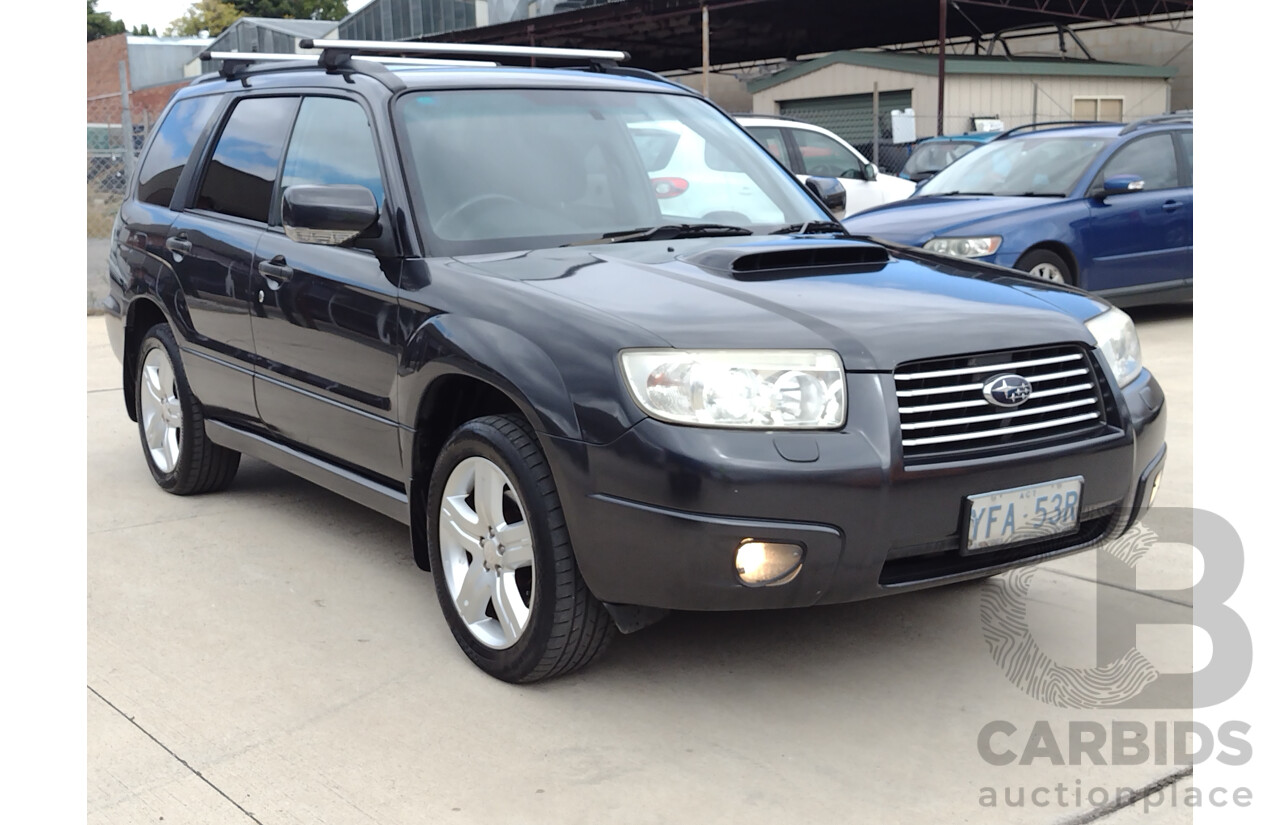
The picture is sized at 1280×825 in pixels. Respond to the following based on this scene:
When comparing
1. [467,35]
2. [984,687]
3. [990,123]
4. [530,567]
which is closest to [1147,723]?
[984,687]

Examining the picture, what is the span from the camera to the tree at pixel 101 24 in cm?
8262

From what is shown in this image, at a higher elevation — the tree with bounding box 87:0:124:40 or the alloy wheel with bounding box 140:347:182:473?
the tree with bounding box 87:0:124:40

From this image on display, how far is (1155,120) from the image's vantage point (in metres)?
10.6

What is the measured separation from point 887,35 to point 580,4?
27.0ft

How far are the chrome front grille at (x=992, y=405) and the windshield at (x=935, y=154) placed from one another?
14847 millimetres

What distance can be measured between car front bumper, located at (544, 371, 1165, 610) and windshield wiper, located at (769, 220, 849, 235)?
136 cm

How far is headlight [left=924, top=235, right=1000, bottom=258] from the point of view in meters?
9.04

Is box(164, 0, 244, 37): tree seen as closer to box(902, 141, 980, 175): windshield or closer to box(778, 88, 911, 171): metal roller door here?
box(778, 88, 911, 171): metal roller door

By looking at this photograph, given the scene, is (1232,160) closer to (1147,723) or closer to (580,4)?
(1147,723)

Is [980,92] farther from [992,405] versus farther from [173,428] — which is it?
[992,405]

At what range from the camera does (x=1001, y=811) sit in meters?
2.94

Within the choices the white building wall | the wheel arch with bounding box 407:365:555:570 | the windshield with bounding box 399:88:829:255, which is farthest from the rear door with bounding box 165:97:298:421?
the white building wall

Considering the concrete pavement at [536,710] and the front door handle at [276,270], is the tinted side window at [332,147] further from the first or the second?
the concrete pavement at [536,710]

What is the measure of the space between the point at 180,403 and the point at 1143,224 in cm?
736
